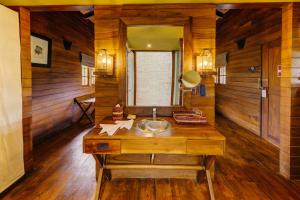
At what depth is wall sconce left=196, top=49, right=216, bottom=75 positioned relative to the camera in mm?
2666

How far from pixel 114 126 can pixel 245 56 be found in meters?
4.16

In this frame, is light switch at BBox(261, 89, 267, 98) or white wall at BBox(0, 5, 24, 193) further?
light switch at BBox(261, 89, 267, 98)

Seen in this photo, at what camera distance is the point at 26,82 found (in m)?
2.93

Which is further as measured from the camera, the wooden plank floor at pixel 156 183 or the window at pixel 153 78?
the window at pixel 153 78

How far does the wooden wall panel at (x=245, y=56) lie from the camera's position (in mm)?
4402

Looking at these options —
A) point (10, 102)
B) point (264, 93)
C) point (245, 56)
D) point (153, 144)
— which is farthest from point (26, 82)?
point (245, 56)

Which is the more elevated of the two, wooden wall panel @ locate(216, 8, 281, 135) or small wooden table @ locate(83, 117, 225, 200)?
wooden wall panel @ locate(216, 8, 281, 135)

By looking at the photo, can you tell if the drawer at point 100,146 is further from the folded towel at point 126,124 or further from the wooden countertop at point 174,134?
the folded towel at point 126,124

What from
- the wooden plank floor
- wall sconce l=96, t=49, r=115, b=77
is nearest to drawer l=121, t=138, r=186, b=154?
the wooden plank floor

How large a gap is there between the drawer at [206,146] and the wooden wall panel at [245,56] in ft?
9.66

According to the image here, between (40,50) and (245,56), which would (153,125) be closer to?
(40,50)

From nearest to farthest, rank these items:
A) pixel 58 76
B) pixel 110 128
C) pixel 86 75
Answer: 1. pixel 110 128
2. pixel 58 76
3. pixel 86 75

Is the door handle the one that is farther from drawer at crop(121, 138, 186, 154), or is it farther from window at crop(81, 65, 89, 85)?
window at crop(81, 65, 89, 85)

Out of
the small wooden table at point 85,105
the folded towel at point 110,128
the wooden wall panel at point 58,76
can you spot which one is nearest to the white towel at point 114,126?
the folded towel at point 110,128
